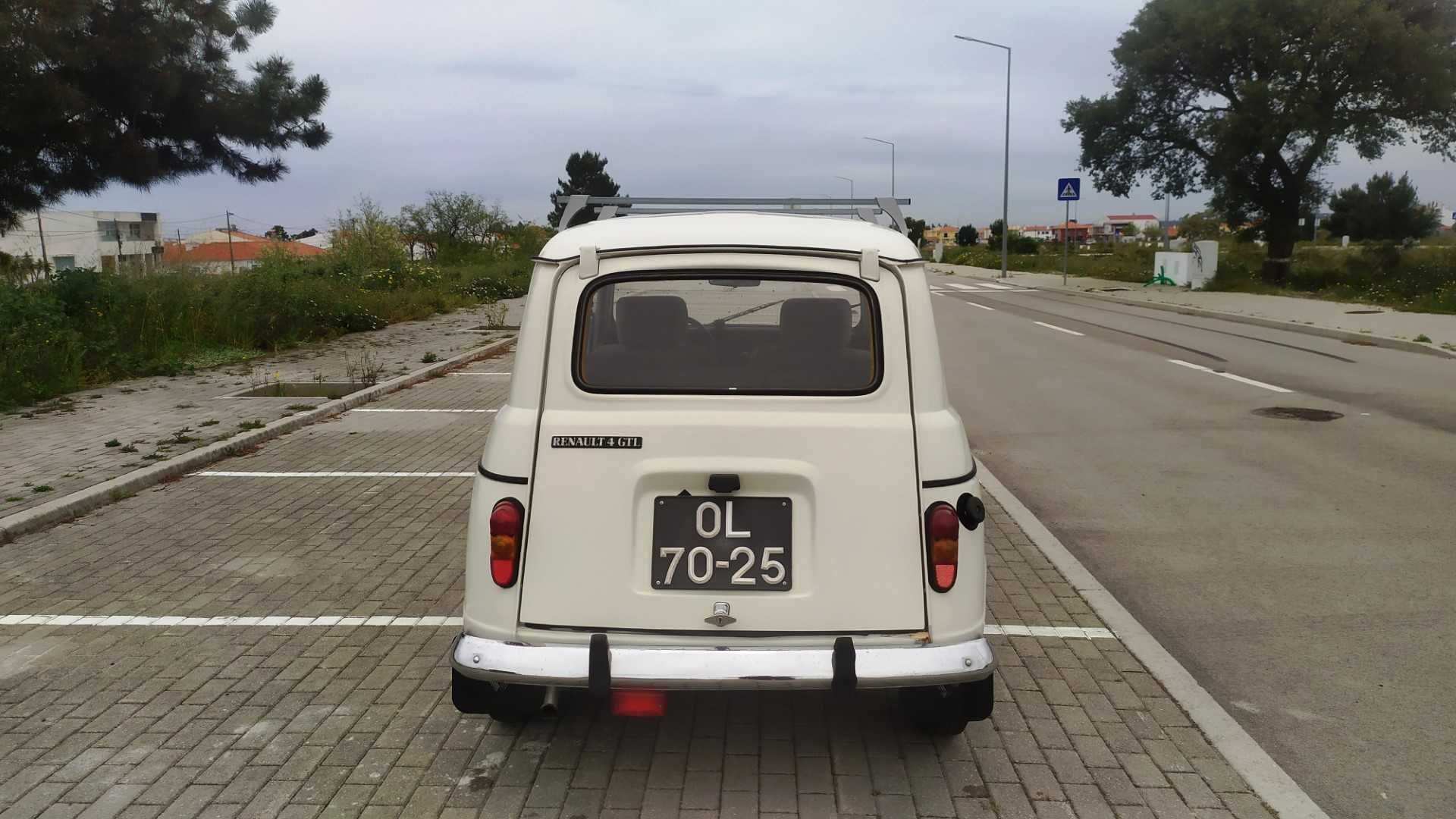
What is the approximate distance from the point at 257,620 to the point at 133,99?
1324 centimetres

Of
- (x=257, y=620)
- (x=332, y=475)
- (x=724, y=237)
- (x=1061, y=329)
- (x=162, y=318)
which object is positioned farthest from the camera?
(x=1061, y=329)

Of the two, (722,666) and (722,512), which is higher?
(722,512)

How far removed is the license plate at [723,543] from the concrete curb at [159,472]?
5.22m

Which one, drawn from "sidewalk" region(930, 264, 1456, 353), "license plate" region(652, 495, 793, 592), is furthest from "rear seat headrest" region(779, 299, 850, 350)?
"sidewalk" region(930, 264, 1456, 353)

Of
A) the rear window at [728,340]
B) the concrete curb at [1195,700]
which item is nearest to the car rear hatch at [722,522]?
the rear window at [728,340]

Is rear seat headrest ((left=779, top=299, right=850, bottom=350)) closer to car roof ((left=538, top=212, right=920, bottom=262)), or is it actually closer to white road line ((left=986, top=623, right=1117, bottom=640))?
car roof ((left=538, top=212, right=920, bottom=262))

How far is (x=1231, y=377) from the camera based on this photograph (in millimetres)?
13812

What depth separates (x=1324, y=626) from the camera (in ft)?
17.0

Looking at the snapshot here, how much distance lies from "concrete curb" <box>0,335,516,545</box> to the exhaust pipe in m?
4.79

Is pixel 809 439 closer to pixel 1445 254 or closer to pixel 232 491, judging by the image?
pixel 232 491

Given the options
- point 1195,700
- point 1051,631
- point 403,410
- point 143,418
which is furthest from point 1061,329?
point 1195,700

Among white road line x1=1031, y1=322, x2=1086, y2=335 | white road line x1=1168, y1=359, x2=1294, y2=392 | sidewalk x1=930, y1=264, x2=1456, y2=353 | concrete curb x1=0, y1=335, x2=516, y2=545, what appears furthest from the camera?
white road line x1=1031, y1=322, x2=1086, y2=335

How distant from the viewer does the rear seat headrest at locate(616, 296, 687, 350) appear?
12.5 ft

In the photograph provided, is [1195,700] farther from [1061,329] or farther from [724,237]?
[1061,329]
